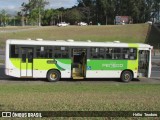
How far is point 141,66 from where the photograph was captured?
86.6 ft

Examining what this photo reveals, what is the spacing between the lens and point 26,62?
24.5 metres

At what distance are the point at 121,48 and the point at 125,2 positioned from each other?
122132 millimetres

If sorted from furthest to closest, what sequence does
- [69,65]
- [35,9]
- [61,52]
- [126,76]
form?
1. [35,9]
2. [126,76]
3. [61,52]
4. [69,65]

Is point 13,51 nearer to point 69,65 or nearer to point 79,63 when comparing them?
point 69,65

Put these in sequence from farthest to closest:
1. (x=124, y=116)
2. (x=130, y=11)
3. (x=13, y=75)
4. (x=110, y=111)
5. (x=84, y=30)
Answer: (x=130, y=11)
(x=84, y=30)
(x=13, y=75)
(x=110, y=111)
(x=124, y=116)

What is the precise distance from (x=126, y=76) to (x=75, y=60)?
3.51 meters

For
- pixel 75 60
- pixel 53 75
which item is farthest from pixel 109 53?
pixel 53 75

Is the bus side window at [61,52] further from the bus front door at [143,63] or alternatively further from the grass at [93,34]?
the grass at [93,34]

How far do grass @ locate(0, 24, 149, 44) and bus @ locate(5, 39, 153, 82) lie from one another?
51370mm

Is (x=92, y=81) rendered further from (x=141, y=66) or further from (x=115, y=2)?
(x=115, y=2)

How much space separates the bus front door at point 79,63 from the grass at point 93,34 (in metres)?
51.4

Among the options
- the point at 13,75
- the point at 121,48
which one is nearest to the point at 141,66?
the point at 121,48

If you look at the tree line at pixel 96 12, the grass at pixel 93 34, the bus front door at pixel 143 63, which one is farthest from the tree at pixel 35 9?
the bus front door at pixel 143 63

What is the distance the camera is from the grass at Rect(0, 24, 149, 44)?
79938 millimetres
